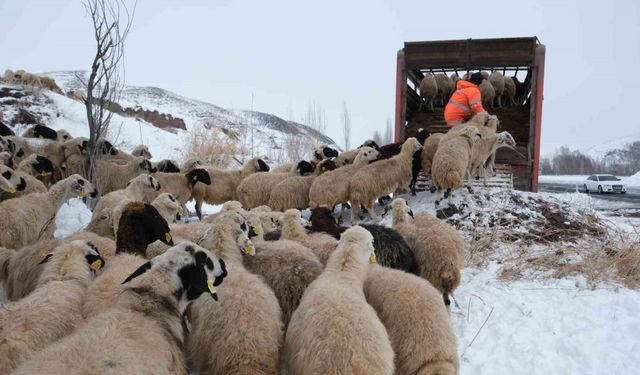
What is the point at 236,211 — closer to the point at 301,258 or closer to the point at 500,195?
the point at 301,258

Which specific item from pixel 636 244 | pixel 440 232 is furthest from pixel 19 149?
pixel 636 244

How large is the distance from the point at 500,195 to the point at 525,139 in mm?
4023

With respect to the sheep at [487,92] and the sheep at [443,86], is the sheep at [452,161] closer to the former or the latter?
the sheep at [487,92]

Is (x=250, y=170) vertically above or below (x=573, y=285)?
above

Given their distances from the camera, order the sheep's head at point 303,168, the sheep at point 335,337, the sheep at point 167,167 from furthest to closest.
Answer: the sheep at point 167,167 < the sheep's head at point 303,168 < the sheep at point 335,337

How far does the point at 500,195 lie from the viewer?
9648 mm

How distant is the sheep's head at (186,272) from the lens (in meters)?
3.44

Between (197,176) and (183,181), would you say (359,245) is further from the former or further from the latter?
(183,181)

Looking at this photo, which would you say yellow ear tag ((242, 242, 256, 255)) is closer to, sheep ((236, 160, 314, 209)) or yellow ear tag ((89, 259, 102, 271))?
yellow ear tag ((89, 259, 102, 271))

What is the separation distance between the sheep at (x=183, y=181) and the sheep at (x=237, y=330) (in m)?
6.61

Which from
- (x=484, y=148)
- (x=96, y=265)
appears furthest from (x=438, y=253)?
(x=484, y=148)

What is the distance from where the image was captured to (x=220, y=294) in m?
3.52

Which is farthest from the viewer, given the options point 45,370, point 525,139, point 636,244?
point 525,139

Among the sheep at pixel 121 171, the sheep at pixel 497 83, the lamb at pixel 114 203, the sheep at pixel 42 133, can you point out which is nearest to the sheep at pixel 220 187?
the sheep at pixel 121 171
